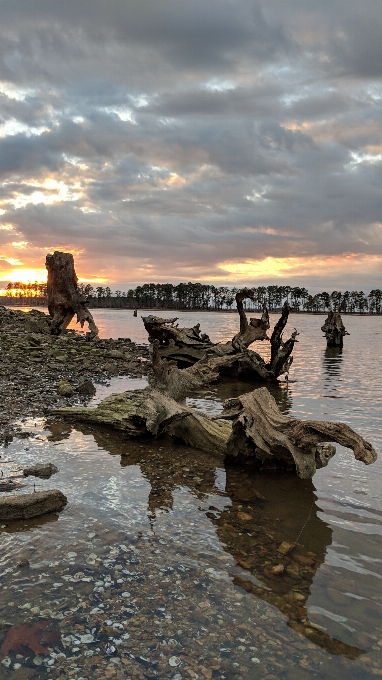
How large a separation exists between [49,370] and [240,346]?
913 centimetres

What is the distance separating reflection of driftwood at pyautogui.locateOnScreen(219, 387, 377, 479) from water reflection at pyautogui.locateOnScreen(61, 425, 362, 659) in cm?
38

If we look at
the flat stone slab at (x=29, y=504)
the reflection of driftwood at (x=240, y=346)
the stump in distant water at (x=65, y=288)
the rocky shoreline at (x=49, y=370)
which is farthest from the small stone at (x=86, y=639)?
the stump in distant water at (x=65, y=288)

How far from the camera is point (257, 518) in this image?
732cm

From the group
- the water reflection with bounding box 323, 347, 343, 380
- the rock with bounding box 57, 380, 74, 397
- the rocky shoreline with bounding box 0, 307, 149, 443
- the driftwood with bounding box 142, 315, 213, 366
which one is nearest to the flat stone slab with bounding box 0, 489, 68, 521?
the rocky shoreline with bounding box 0, 307, 149, 443

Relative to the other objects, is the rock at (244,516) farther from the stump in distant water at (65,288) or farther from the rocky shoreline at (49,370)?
the stump in distant water at (65,288)

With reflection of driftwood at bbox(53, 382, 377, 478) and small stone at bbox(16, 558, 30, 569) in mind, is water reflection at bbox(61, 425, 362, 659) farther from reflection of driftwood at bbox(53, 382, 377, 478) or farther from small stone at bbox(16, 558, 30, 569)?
small stone at bbox(16, 558, 30, 569)

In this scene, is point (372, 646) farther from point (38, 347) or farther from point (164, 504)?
point (38, 347)

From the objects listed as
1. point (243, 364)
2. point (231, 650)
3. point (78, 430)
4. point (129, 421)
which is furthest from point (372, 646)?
point (243, 364)

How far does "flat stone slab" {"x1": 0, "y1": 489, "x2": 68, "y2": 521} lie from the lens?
672 centimetres

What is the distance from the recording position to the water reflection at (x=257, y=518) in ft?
17.3

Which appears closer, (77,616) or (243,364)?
(77,616)

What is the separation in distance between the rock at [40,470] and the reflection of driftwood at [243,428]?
113 inches

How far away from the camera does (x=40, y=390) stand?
53.4 feet

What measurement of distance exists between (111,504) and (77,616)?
2826 millimetres
